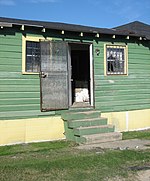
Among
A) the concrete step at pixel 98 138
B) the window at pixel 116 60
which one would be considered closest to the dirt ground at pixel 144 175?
the concrete step at pixel 98 138

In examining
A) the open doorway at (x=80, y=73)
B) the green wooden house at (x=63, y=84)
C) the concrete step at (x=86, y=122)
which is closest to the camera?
the green wooden house at (x=63, y=84)

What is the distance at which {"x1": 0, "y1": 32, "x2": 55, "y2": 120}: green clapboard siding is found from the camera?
9688 mm

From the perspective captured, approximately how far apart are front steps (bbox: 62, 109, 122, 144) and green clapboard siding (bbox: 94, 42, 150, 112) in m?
1.06

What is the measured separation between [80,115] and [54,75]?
1.59 meters

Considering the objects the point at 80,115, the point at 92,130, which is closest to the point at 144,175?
the point at 92,130

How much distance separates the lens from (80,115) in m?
10.5

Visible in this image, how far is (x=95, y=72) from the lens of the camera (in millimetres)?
11539

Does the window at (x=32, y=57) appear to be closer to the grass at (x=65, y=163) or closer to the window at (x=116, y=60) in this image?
the grass at (x=65, y=163)

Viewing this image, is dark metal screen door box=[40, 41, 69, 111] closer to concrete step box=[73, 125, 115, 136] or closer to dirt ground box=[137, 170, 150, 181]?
concrete step box=[73, 125, 115, 136]

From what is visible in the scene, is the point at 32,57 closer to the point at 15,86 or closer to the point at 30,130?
the point at 15,86

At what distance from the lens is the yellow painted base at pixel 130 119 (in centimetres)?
1202

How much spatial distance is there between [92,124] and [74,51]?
5.23 meters

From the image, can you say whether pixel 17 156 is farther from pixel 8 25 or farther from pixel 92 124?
pixel 8 25

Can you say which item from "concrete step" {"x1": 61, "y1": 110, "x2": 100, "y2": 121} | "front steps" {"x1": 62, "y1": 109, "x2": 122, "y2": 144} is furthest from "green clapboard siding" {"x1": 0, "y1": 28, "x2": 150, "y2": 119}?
"front steps" {"x1": 62, "y1": 109, "x2": 122, "y2": 144}
